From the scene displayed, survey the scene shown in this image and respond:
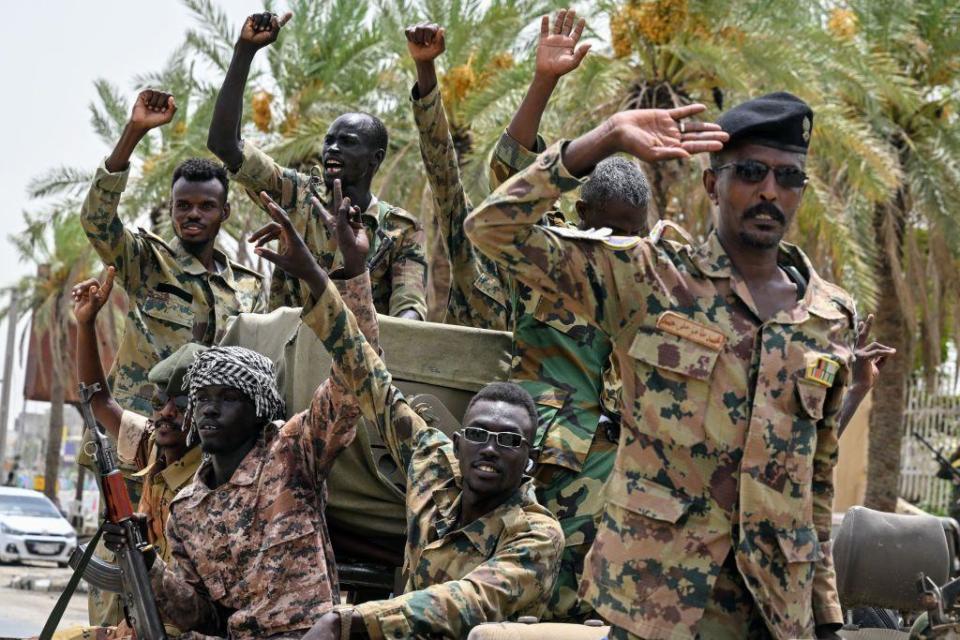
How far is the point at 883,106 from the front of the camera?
61.6 ft

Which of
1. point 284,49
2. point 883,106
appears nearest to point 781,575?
point 883,106

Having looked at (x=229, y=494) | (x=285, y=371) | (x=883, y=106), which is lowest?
(x=229, y=494)

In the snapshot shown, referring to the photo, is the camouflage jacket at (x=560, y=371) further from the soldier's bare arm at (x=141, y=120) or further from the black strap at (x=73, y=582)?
the soldier's bare arm at (x=141, y=120)

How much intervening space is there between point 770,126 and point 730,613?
1.19m

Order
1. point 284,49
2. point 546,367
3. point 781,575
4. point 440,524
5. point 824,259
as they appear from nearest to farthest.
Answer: point 781,575
point 440,524
point 546,367
point 824,259
point 284,49

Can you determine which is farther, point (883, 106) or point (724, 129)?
point (883, 106)

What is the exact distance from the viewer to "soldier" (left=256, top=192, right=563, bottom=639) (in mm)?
4707

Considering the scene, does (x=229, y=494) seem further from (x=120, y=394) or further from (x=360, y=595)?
(x=120, y=394)

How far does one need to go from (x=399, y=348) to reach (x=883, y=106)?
558 inches

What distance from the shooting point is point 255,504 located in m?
5.58

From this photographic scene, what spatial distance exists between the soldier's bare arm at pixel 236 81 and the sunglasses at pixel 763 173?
2801 mm

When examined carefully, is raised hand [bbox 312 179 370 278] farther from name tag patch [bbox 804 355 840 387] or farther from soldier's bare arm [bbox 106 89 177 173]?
name tag patch [bbox 804 355 840 387]

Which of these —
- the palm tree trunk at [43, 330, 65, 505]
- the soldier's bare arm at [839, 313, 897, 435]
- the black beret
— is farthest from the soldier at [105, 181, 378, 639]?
the palm tree trunk at [43, 330, 65, 505]

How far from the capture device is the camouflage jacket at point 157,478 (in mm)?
6387
